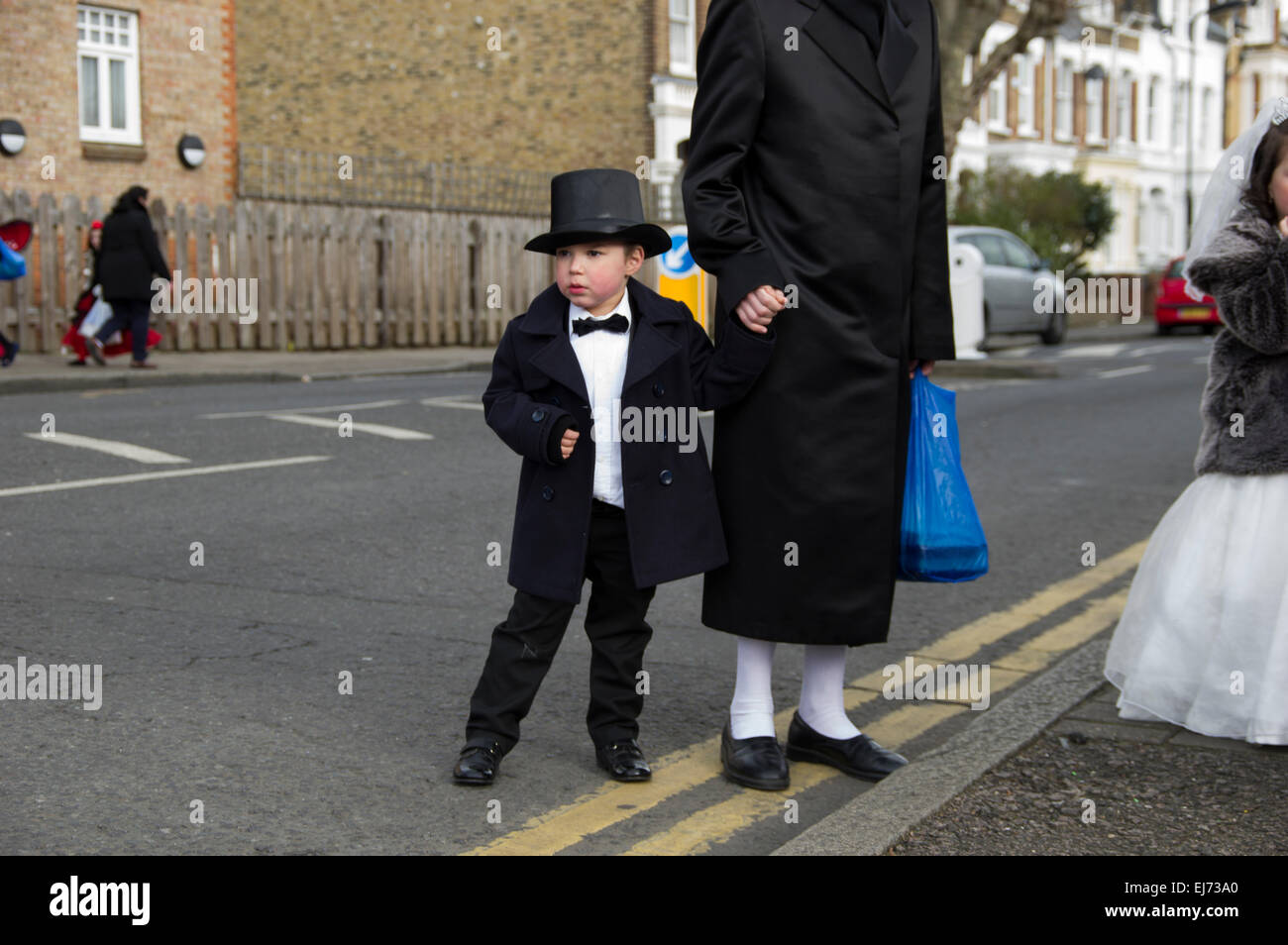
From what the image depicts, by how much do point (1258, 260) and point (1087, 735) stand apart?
4.26 feet

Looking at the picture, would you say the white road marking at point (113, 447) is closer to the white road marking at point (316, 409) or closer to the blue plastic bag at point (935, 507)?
the white road marking at point (316, 409)

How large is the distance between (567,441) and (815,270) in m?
0.71

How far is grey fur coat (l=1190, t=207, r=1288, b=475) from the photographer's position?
4.05 metres

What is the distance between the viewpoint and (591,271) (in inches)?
147

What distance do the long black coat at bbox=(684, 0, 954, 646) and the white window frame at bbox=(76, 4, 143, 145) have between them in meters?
19.1

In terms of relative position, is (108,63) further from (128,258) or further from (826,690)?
(826,690)

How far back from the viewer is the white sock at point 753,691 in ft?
12.9

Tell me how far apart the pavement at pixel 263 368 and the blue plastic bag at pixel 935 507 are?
11.1 m

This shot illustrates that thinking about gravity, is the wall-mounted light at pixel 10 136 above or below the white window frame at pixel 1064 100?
below

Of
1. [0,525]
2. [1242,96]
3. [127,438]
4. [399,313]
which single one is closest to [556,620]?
[0,525]

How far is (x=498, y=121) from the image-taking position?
33125mm

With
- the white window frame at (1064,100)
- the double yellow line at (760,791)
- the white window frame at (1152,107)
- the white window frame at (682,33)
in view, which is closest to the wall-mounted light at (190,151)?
the white window frame at (682,33)
